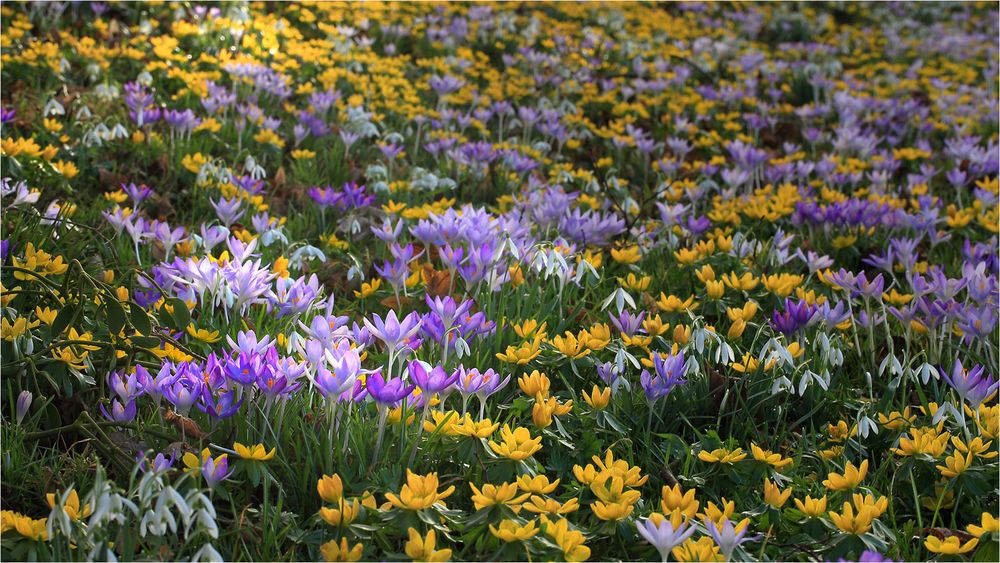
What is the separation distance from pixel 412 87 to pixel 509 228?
10.7ft

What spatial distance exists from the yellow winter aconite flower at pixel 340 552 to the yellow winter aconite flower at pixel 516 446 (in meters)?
0.37

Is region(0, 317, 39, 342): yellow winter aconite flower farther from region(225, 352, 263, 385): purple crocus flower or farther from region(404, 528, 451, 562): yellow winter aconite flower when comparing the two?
region(404, 528, 451, 562): yellow winter aconite flower

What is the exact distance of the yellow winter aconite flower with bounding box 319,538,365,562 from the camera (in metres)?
1.60

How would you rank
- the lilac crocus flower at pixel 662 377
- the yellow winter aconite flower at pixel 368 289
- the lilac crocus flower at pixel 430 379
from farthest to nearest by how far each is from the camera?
the yellow winter aconite flower at pixel 368 289 < the lilac crocus flower at pixel 662 377 < the lilac crocus flower at pixel 430 379

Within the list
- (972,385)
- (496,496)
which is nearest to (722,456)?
(496,496)

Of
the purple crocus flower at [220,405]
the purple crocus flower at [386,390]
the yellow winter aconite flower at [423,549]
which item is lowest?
the yellow winter aconite flower at [423,549]

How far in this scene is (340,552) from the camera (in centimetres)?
161

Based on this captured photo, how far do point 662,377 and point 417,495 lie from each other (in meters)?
0.77

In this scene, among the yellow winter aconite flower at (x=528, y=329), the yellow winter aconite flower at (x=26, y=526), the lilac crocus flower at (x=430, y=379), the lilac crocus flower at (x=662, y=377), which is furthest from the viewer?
the yellow winter aconite flower at (x=528, y=329)

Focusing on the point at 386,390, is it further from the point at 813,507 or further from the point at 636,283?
the point at 636,283

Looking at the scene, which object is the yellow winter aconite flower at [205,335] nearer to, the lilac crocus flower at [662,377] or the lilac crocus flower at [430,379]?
the lilac crocus flower at [430,379]

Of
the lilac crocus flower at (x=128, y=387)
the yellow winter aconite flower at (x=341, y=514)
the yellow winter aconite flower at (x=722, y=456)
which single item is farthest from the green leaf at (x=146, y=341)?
the yellow winter aconite flower at (x=722, y=456)

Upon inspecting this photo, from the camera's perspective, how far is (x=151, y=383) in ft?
6.42

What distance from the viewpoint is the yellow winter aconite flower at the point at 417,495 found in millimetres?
1668
